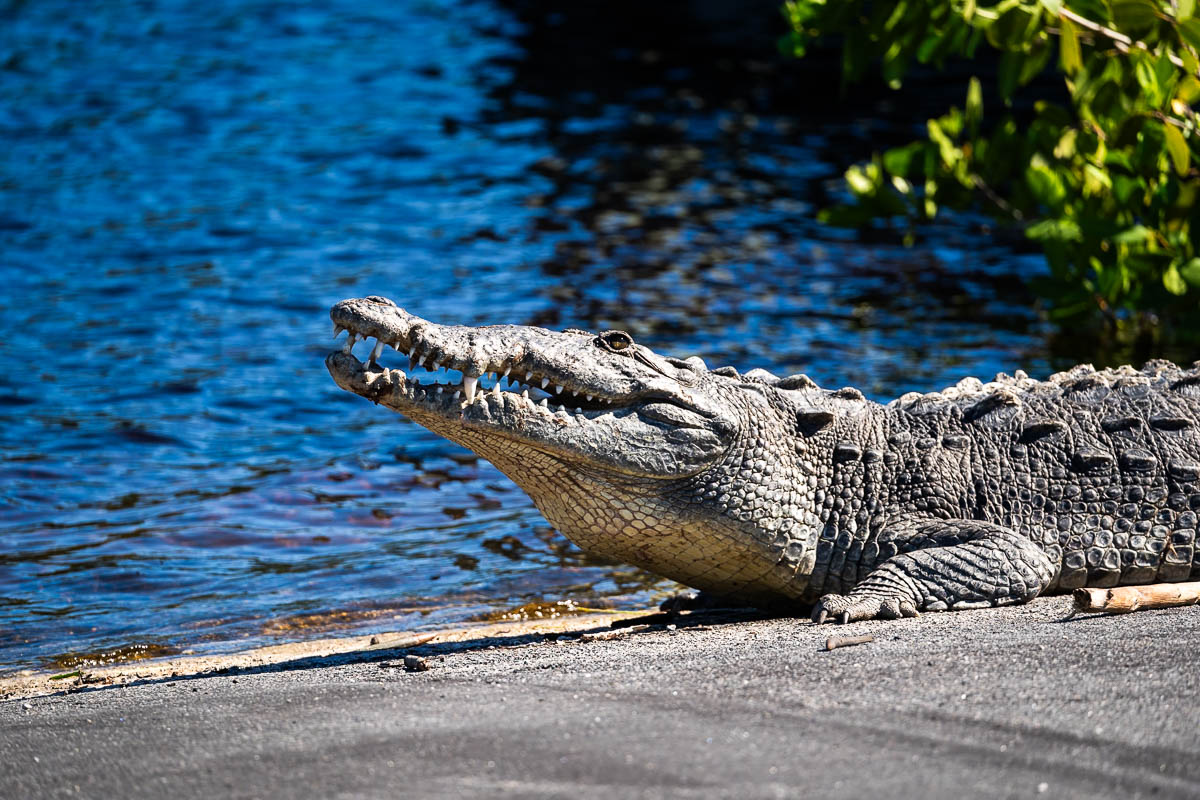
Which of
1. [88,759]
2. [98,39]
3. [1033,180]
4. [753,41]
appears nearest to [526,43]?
[753,41]

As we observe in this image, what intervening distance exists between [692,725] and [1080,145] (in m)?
6.22

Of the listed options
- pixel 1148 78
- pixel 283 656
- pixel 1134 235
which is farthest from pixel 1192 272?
→ pixel 283 656

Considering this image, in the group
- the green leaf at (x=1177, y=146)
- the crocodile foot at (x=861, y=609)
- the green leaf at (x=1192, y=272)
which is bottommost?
the crocodile foot at (x=861, y=609)

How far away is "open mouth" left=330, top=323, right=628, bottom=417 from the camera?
4777 millimetres

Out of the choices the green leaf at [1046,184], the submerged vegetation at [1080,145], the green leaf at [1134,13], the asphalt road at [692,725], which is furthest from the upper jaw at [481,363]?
the green leaf at [1046,184]

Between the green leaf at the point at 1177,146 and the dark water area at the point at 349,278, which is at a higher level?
the green leaf at the point at 1177,146

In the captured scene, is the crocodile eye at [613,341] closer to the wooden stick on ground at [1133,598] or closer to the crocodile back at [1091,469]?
the crocodile back at [1091,469]

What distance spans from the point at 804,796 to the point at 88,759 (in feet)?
6.42

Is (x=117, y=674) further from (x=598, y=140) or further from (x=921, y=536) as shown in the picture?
(x=598, y=140)

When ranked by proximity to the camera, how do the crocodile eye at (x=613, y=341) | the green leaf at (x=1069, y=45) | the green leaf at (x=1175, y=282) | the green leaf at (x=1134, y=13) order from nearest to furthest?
the crocodile eye at (x=613, y=341) → the green leaf at (x=1134, y=13) → the green leaf at (x=1069, y=45) → the green leaf at (x=1175, y=282)

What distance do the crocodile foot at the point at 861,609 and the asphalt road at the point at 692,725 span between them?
237 millimetres

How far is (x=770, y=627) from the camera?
5059 millimetres

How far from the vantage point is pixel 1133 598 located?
4.50m

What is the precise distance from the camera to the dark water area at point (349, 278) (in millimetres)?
6984
